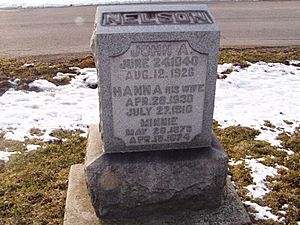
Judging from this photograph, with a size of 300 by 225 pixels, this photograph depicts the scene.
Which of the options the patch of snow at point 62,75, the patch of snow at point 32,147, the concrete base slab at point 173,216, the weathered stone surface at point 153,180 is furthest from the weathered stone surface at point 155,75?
the patch of snow at point 62,75

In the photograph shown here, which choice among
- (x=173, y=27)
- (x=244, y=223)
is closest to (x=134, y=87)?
(x=173, y=27)

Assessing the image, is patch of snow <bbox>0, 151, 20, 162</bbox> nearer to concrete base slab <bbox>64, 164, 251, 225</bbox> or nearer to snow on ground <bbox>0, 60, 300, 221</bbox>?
snow on ground <bbox>0, 60, 300, 221</bbox>

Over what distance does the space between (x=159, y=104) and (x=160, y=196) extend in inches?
31.4

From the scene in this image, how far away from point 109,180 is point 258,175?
174 cm

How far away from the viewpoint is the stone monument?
3148 mm

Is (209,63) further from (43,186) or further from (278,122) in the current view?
(278,122)

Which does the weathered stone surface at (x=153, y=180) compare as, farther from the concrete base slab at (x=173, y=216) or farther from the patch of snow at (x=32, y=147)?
the patch of snow at (x=32, y=147)

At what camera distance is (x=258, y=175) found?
13.9 feet

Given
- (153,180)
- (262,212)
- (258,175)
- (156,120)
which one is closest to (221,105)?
(258,175)

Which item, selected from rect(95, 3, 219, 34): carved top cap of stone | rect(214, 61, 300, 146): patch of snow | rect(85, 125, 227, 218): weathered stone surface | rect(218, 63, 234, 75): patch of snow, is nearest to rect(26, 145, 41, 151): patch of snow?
rect(85, 125, 227, 218): weathered stone surface

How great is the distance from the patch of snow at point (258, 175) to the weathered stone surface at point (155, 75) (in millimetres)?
867

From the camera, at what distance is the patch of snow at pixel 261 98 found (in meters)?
5.44

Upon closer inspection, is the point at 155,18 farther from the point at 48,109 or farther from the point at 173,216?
the point at 48,109

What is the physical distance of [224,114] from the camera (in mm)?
5664
